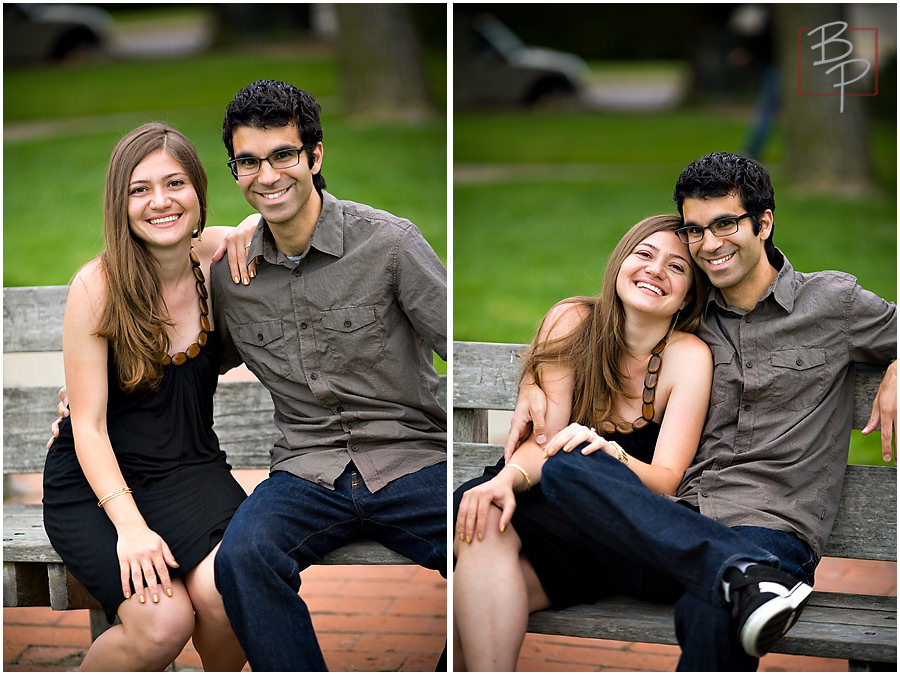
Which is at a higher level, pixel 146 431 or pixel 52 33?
pixel 52 33

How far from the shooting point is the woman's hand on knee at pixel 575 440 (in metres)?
2.42

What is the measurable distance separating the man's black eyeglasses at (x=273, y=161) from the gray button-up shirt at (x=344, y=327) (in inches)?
6.4

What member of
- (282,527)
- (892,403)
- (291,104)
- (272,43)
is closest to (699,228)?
(892,403)

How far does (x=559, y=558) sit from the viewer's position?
2.52 meters

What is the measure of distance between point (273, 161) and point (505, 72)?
35.0 ft

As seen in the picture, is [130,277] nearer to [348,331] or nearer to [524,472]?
[348,331]

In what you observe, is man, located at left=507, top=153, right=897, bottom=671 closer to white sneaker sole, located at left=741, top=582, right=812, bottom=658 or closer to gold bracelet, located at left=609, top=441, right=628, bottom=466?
gold bracelet, located at left=609, top=441, right=628, bottom=466

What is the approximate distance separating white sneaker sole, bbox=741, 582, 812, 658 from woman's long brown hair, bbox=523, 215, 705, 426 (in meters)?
0.67

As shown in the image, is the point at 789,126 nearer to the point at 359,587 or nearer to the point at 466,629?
the point at 359,587

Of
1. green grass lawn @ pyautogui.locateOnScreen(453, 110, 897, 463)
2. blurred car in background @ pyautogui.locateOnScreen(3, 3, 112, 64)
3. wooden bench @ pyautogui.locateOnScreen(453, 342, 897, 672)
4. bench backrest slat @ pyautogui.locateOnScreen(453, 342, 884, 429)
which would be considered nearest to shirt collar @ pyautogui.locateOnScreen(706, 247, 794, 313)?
wooden bench @ pyautogui.locateOnScreen(453, 342, 897, 672)

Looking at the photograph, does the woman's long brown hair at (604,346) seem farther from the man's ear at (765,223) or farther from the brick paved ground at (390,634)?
the brick paved ground at (390,634)

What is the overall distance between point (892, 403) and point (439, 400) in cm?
120

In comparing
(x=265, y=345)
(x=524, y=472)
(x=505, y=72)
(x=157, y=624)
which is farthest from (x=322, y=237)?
(x=505, y=72)
